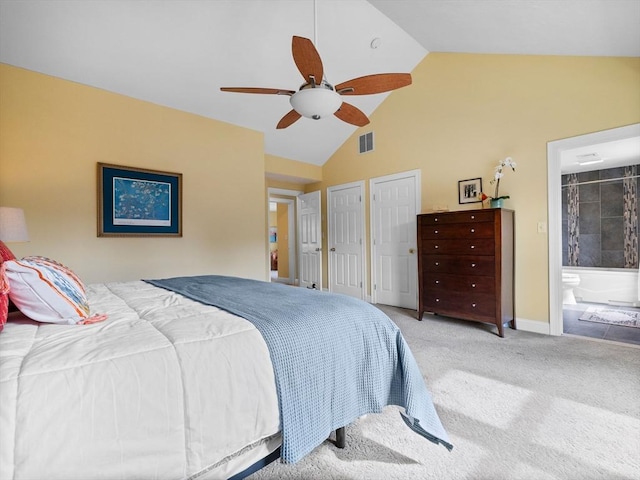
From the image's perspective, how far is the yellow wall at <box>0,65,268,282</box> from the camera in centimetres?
285

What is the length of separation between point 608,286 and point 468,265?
3.10m

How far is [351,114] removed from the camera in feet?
8.41

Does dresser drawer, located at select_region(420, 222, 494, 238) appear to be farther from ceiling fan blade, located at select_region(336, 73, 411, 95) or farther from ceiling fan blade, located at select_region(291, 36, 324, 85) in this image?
ceiling fan blade, located at select_region(291, 36, 324, 85)

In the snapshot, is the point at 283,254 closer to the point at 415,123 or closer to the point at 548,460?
the point at 415,123

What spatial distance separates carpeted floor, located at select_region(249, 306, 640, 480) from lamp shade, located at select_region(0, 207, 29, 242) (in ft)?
8.26

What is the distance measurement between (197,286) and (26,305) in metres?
1.01

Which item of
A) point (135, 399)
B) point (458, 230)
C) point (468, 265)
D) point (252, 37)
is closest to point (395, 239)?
point (458, 230)

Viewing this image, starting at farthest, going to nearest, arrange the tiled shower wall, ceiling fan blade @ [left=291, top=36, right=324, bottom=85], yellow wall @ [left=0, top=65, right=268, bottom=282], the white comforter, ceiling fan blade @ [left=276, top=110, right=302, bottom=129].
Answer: the tiled shower wall → yellow wall @ [left=0, top=65, right=268, bottom=282] → ceiling fan blade @ [left=276, top=110, right=302, bottom=129] → ceiling fan blade @ [left=291, top=36, right=324, bottom=85] → the white comforter

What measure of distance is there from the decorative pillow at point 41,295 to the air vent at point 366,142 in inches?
180

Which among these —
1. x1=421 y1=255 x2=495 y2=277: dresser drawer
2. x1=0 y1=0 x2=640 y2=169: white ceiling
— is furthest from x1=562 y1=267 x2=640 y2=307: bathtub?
x1=0 y1=0 x2=640 y2=169: white ceiling

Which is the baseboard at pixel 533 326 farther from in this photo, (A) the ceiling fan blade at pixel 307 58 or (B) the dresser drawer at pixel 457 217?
(A) the ceiling fan blade at pixel 307 58

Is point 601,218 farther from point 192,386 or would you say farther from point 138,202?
point 138,202

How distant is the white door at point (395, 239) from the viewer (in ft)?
14.8

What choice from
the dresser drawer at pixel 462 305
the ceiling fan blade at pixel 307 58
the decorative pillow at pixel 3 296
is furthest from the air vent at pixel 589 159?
the decorative pillow at pixel 3 296
